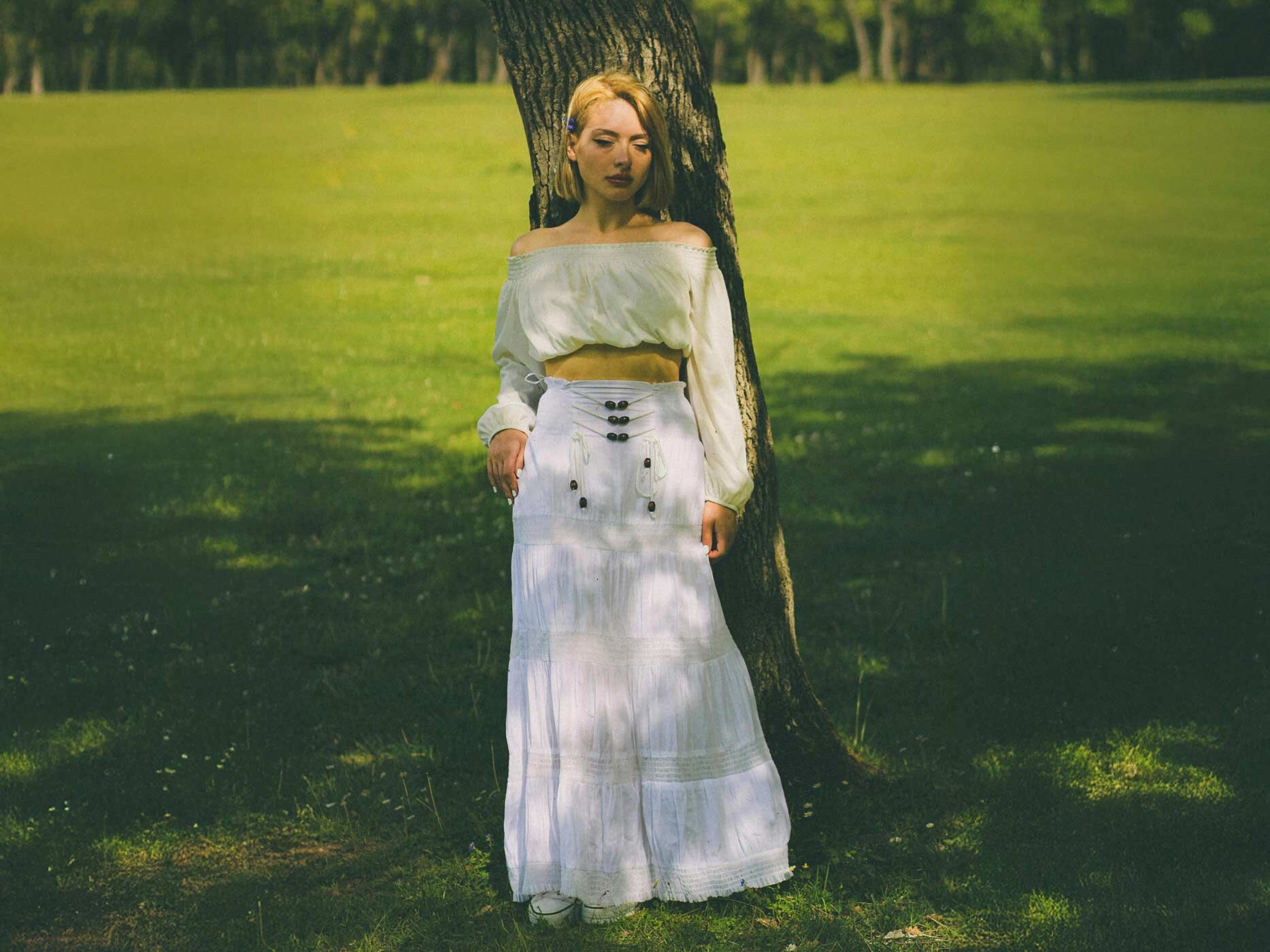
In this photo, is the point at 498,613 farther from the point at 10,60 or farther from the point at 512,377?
the point at 10,60

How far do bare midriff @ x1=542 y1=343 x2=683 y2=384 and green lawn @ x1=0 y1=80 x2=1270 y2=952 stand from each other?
1634mm

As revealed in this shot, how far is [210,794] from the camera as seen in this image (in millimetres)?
5195

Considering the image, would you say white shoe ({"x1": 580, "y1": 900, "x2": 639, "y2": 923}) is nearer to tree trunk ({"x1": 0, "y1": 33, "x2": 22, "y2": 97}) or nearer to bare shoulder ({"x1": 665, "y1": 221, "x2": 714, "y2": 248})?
bare shoulder ({"x1": 665, "y1": 221, "x2": 714, "y2": 248})

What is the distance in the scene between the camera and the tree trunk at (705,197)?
4.38m

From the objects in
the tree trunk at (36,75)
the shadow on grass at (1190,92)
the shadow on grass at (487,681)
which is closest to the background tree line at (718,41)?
the tree trunk at (36,75)

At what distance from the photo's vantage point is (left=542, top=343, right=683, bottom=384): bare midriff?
4043mm

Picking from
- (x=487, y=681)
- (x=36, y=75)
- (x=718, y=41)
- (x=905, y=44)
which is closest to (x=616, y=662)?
(x=487, y=681)

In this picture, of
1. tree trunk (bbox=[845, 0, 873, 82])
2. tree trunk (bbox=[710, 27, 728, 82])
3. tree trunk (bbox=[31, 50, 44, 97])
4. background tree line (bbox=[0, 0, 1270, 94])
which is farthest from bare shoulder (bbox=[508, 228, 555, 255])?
tree trunk (bbox=[710, 27, 728, 82])

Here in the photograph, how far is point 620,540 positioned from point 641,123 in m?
1.19

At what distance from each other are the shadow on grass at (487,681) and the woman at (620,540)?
15.0 inches

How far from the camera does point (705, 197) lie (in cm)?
455

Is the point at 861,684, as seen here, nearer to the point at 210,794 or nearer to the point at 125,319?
the point at 210,794

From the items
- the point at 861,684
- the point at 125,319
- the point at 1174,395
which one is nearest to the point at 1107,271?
the point at 1174,395

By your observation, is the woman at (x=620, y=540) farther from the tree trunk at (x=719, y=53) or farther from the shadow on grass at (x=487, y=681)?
the tree trunk at (x=719, y=53)
